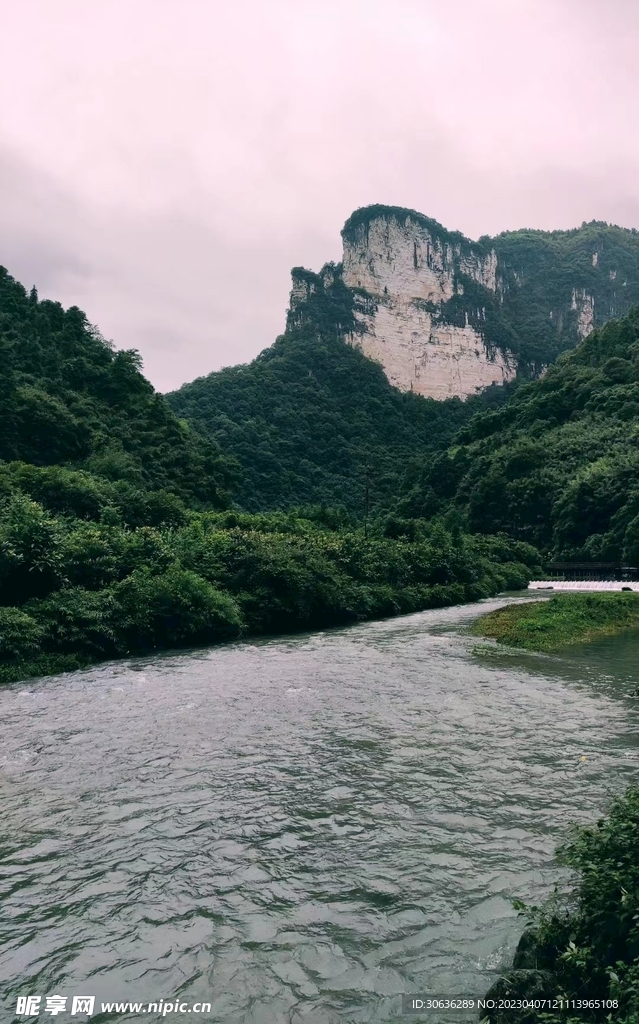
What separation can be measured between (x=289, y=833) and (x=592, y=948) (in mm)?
4080

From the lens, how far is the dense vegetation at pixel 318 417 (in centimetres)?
9181

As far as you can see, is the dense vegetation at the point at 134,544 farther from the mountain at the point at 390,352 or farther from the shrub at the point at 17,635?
the mountain at the point at 390,352

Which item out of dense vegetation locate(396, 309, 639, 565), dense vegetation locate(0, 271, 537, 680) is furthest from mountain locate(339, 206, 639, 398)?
dense vegetation locate(0, 271, 537, 680)

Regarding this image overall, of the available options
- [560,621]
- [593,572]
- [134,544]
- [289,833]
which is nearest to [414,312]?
[593,572]

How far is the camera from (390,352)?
141125 millimetres

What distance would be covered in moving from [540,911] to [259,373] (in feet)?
361

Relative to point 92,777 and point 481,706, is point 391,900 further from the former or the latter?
point 481,706

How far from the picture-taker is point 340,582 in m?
28.9

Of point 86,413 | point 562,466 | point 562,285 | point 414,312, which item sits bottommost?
point 562,466

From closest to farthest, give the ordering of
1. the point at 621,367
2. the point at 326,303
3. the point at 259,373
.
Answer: the point at 621,367 < the point at 259,373 < the point at 326,303

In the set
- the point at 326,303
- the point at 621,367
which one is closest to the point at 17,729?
the point at 621,367

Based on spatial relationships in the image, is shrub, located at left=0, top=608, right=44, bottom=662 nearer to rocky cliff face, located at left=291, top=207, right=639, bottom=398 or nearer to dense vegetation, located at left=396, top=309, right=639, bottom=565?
dense vegetation, located at left=396, top=309, right=639, bottom=565

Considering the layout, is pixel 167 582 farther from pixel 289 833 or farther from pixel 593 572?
pixel 593 572

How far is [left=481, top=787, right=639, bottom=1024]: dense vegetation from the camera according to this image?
426cm
